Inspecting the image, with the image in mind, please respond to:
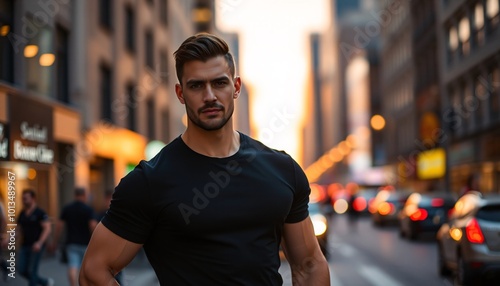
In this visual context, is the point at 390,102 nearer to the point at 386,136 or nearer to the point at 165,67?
the point at 386,136

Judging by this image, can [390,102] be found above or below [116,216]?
above

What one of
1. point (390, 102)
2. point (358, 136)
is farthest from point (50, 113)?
point (358, 136)

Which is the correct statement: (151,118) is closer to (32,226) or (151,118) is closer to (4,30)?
(4,30)

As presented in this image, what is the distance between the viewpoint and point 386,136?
75938 millimetres

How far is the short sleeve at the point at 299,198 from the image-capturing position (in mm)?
2881

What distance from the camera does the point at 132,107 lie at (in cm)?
3394

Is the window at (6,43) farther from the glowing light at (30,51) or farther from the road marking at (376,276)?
the road marking at (376,276)

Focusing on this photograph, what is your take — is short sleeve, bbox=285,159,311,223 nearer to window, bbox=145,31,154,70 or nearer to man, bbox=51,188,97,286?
man, bbox=51,188,97,286

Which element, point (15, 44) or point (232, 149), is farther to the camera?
point (15, 44)

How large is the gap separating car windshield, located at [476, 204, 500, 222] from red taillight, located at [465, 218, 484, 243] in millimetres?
142

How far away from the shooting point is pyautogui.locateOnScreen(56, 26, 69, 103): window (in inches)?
923

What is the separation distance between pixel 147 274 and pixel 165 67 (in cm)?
2806

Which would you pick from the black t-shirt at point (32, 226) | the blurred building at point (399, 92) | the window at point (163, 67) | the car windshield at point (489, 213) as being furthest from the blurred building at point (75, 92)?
the blurred building at point (399, 92)

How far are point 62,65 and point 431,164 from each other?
34.4 metres
